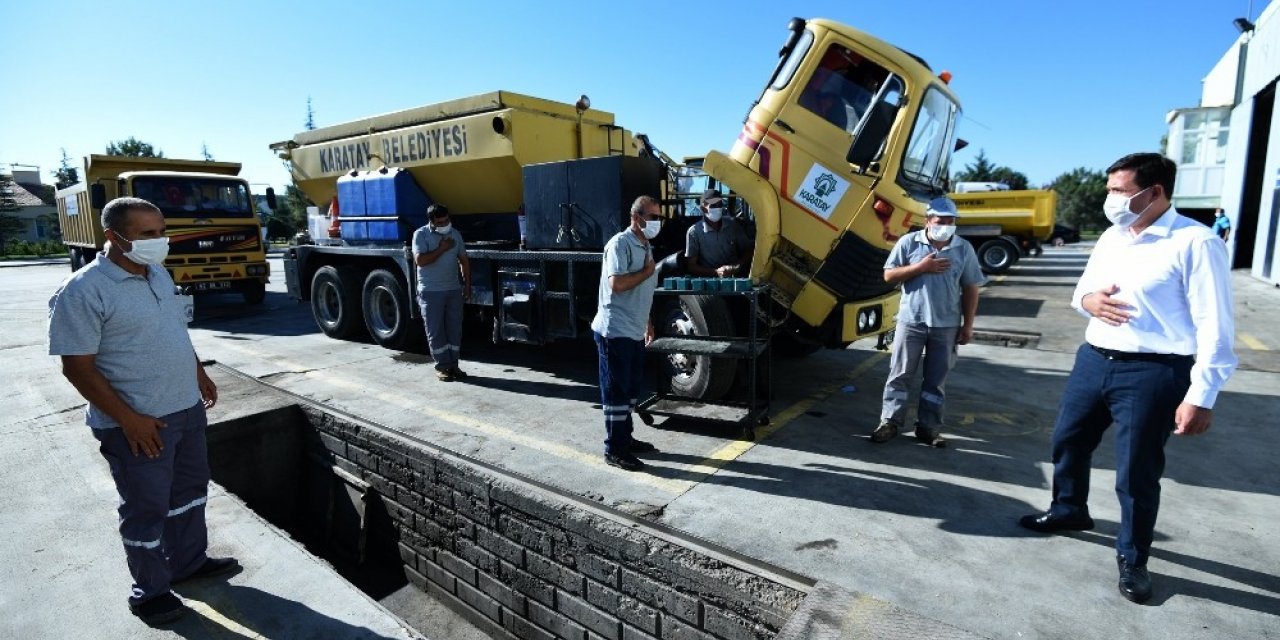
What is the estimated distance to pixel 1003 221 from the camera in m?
16.3

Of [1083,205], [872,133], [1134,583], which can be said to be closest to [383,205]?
[872,133]

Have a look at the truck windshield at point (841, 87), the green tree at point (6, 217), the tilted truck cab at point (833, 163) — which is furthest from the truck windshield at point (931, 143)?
the green tree at point (6, 217)

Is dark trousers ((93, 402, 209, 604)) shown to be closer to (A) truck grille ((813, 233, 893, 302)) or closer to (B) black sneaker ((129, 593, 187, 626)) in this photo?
(B) black sneaker ((129, 593, 187, 626))

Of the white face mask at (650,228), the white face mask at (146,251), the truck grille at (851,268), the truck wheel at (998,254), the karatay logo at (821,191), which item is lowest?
the truck wheel at (998,254)

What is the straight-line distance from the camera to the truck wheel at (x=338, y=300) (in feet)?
27.9

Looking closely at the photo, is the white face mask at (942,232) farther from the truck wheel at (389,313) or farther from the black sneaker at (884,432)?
the truck wheel at (389,313)

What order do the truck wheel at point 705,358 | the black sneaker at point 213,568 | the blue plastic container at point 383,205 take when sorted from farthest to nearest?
the blue plastic container at point 383,205, the truck wheel at point 705,358, the black sneaker at point 213,568

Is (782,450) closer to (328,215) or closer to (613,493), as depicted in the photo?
(613,493)

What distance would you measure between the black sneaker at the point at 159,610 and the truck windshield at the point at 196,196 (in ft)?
35.3

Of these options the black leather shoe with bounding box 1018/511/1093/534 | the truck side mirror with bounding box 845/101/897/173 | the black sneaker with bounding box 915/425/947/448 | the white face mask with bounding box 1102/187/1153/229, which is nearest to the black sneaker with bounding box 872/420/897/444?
the black sneaker with bounding box 915/425/947/448

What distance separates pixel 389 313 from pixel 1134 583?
7.71 m

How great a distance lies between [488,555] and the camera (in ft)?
13.8

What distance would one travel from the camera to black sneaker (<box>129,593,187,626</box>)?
278 cm

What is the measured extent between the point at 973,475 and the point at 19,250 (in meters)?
51.0
